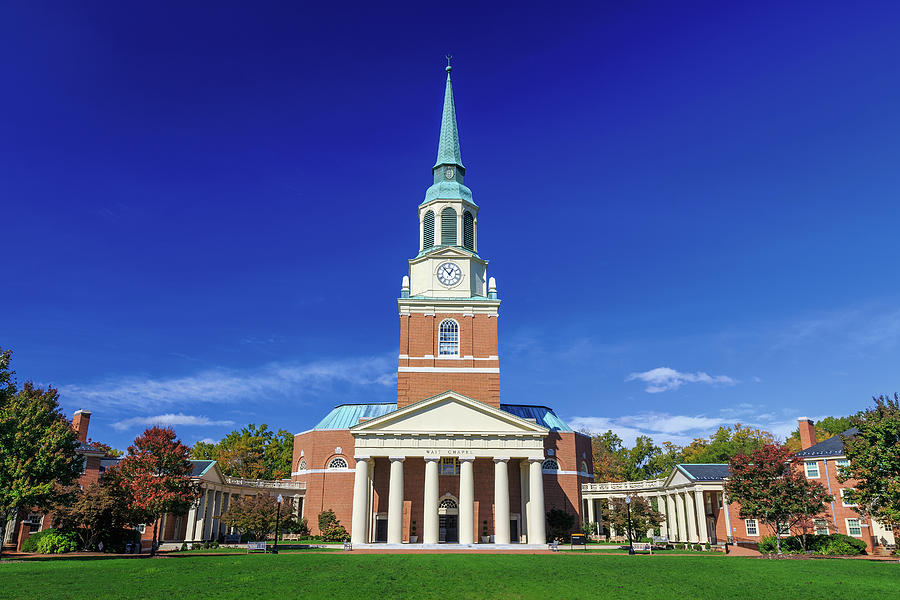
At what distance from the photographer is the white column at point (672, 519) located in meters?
57.9

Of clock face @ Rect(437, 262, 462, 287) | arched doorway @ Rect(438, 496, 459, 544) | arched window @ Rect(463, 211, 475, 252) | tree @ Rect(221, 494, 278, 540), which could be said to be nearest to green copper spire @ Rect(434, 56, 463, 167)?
arched window @ Rect(463, 211, 475, 252)

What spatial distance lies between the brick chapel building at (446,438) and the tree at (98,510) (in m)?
14.3

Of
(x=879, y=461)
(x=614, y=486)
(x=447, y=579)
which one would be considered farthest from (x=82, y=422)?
(x=879, y=461)

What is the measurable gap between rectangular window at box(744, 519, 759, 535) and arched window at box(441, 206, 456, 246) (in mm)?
33113

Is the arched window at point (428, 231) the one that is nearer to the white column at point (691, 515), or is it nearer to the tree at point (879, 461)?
the white column at point (691, 515)

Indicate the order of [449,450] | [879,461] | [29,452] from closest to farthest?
[29,452] < [879,461] < [449,450]

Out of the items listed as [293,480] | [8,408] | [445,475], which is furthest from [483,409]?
[8,408]

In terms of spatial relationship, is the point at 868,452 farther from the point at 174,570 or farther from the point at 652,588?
the point at 174,570

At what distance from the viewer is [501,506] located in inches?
A: 1683

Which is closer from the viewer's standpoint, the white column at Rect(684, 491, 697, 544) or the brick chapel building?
the brick chapel building

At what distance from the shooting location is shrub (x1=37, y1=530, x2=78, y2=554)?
3728 cm

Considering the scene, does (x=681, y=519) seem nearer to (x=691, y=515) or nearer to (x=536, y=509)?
(x=691, y=515)

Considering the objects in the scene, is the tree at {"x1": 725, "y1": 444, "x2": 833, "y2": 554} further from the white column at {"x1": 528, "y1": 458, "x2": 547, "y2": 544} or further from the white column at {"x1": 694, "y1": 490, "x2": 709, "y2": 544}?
the white column at {"x1": 528, "y1": 458, "x2": 547, "y2": 544}

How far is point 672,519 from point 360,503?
3180 cm
